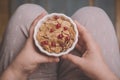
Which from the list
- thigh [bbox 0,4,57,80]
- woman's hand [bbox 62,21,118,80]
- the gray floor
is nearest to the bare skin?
woman's hand [bbox 62,21,118,80]

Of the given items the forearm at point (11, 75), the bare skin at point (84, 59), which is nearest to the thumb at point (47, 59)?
the bare skin at point (84, 59)

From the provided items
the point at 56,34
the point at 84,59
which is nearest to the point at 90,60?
the point at 84,59

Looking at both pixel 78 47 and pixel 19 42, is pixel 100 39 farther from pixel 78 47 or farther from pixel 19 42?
pixel 19 42

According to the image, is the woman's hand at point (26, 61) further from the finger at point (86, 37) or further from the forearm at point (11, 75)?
the finger at point (86, 37)

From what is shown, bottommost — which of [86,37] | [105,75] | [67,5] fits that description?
[67,5]

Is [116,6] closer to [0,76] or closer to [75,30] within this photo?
[75,30]

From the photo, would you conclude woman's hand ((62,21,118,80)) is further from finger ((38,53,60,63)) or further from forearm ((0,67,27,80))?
forearm ((0,67,27,80))

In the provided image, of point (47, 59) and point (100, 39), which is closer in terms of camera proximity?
point (47, 59)
